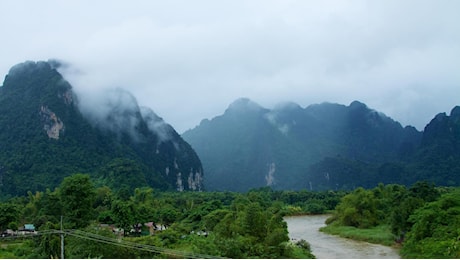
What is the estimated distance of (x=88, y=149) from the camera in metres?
67.1

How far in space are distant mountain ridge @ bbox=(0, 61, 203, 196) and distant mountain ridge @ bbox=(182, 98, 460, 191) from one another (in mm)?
32348

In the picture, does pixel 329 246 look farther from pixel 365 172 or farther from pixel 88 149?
pixel 365 172

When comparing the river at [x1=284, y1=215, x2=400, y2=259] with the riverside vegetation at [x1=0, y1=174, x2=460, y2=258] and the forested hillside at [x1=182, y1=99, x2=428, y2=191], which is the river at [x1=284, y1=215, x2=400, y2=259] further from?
the forested hillside at [x1=182, y1=99, x2=428, y2=191]

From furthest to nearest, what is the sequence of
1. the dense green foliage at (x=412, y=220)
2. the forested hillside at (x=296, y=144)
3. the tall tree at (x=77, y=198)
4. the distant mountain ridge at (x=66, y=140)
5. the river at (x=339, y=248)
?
the forested hillside at (x=296, y=144) < the distant mountain ridge at (x=66, y=140) < the tall tree at (x=77, y=198) < the river at (x=339, y=248) < the dense green foliage at (x=412, y=220)

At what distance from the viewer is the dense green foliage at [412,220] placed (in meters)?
20.1

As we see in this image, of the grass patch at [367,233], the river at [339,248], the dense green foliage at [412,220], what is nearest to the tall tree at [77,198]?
the river at [339,248]

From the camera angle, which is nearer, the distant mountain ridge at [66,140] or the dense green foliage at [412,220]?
the dense green foliage at [412,220]

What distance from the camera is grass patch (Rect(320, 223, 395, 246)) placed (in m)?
27.7

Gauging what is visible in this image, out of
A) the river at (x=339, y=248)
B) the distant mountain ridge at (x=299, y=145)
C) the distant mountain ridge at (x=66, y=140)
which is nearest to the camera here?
the river at (x=339, y=248)

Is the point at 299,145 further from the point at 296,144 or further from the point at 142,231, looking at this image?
the point at 142,231

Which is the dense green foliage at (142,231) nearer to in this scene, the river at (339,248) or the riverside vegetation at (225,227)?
the riverside vegetation at (225,227)

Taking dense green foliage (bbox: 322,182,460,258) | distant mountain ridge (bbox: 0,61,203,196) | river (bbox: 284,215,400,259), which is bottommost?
river (bbox: 284,215,400,259)

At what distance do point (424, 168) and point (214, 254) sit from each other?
7953 cm

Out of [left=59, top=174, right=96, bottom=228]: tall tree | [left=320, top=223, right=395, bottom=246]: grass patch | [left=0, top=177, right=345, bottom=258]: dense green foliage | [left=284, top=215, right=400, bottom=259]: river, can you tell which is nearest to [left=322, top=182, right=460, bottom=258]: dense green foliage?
[left=320, top=223, right=395, bottom=246]: grass patch
